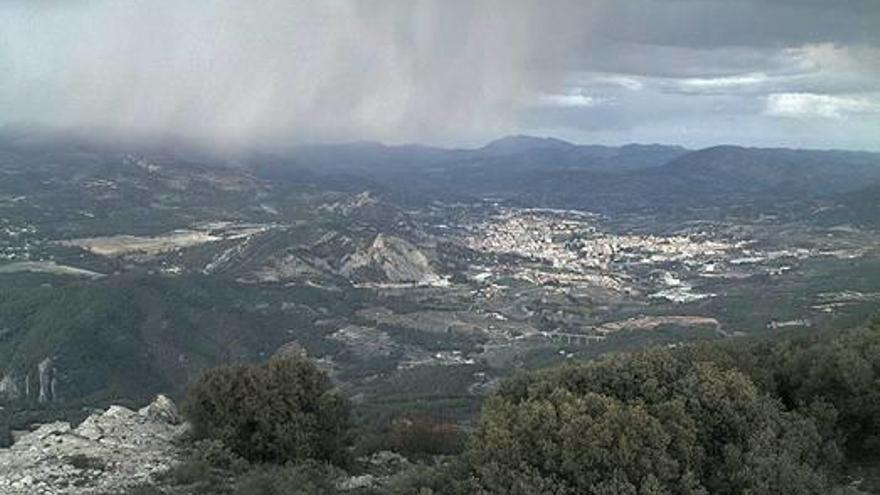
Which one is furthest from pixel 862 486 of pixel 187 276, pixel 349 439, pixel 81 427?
pixel 187 276

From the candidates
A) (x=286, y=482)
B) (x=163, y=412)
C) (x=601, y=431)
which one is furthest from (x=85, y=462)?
(x=601, y=431)

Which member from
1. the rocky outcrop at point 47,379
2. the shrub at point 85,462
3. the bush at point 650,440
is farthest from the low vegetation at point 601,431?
the rocky outcrop at point 47,379

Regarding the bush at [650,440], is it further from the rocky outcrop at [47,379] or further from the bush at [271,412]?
the rocky outcrop at [47,379]

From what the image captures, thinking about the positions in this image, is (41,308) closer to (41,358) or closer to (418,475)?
(41,358)

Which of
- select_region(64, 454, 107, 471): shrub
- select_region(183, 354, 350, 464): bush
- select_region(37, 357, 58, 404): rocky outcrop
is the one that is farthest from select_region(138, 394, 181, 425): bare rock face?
select_region(37, 357, 58, 404): rocky outcrop

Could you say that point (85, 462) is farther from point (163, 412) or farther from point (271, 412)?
point (163, 412)
